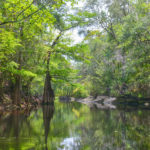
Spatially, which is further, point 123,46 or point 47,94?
point 47,94

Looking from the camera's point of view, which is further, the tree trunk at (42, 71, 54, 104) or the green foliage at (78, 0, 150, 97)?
the tree trunk at (42, 71, 54, 104)

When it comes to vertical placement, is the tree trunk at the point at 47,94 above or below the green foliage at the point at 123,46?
below

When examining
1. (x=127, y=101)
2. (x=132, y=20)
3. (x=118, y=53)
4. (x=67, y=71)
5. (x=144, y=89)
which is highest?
(x=132, y=20)

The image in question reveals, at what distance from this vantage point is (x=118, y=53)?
2108 centimetres

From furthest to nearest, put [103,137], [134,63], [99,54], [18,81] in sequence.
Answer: [99,54] → [134,63] → [18,81] → [103,137]

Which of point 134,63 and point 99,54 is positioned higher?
point 99,54

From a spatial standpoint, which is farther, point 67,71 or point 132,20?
point 67,71

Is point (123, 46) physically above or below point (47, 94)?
above

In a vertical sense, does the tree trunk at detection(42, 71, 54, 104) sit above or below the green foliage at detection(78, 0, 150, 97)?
below

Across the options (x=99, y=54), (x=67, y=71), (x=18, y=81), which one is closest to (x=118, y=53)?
(x=99, y=54)

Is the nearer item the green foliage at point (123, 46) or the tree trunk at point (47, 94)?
the green foliage at point (123, 46)

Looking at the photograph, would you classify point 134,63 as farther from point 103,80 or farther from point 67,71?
point 103,80

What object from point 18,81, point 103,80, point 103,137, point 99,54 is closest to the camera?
point 103,137

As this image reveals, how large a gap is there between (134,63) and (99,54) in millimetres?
9918
